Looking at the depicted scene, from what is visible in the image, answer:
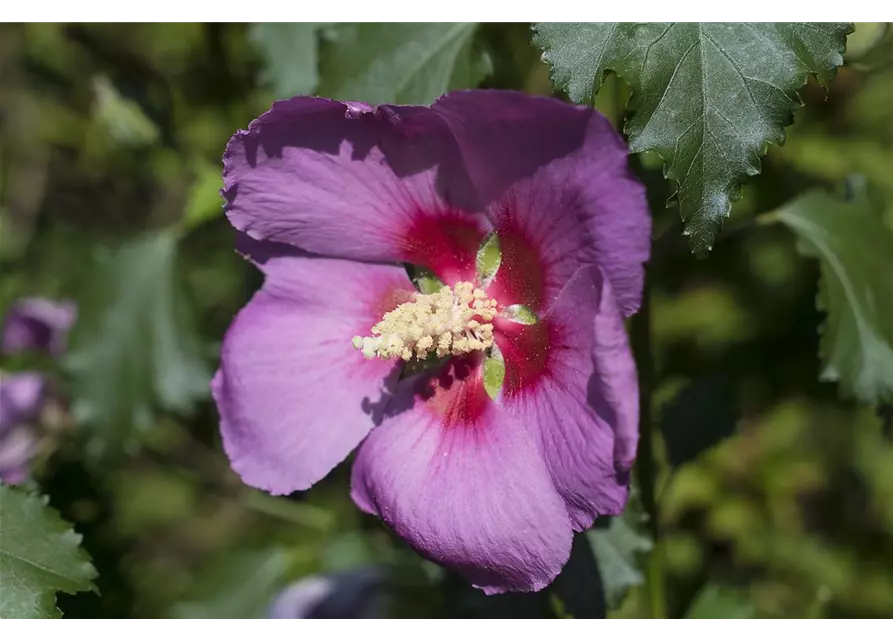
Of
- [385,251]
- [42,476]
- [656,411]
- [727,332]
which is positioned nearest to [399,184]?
[385,251]

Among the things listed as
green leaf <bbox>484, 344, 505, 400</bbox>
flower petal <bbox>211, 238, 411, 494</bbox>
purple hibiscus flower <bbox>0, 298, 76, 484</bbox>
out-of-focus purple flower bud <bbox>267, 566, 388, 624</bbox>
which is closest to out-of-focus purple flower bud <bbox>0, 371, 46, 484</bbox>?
purple hibiscus flower <bbox>0, 298, 76, 484</bbox>

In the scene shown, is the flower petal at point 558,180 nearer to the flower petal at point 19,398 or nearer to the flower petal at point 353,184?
the flower petal at point 353,184

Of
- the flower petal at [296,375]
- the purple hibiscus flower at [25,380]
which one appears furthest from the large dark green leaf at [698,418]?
the purple hibiscus flower at [25,380]

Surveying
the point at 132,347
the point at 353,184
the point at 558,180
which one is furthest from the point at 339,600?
the point at 558,180

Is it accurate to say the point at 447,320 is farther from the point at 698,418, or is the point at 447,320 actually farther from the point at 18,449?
the point at 18,449

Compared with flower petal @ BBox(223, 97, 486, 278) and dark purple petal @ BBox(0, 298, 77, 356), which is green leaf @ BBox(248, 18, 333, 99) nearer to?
flower petal @ BBox(223, 97, 486, 278)
